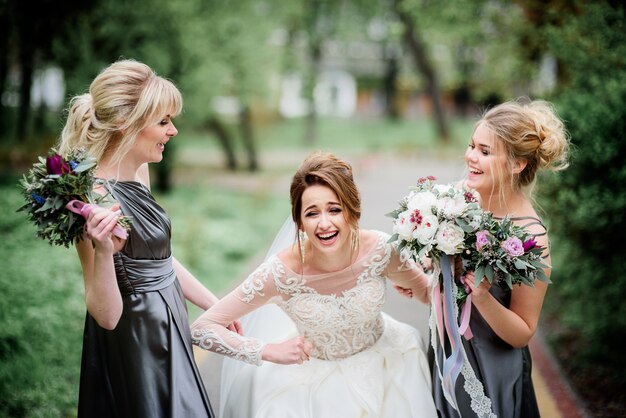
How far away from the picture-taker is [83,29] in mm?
12758

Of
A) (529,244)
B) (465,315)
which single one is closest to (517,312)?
(465,315)

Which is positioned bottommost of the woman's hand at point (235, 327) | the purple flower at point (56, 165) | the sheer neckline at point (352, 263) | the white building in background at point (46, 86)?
the woman's hand at point (235, 327)

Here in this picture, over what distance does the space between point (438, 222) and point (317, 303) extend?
792 millimetres

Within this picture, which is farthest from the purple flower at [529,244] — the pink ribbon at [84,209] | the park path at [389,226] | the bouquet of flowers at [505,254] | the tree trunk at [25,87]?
the tree trunk at [25,87]

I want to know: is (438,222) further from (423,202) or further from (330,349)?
(330,349)

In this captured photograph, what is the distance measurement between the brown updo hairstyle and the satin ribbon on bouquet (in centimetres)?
53

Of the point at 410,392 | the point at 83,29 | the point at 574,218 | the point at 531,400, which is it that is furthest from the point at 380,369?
the point at 83,29

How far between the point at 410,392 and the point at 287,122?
38622mm

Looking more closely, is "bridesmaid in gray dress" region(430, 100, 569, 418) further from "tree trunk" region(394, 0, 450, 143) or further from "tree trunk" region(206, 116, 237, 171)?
"tree trunk" region(394, 0, 450, 143)

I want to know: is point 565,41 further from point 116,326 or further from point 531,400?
point 116,326

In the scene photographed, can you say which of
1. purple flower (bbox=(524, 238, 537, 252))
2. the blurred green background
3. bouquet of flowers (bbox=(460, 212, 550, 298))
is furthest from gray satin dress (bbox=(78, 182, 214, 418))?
purple flower (bbox=(524, 238, 537, 252))

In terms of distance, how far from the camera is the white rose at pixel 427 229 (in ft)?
9.19

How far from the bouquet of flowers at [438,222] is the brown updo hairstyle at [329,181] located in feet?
0.87

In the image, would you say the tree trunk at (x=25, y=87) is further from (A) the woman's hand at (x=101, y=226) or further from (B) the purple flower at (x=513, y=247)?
(B) the purple flower at (x=513, y=247)
